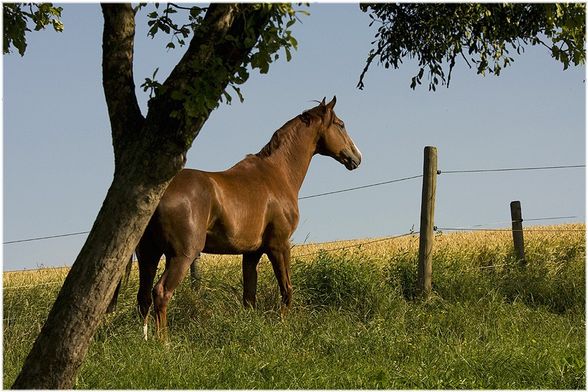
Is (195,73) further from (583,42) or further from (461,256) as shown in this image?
(461,256)

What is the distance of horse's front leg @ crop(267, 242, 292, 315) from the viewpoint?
9.51 meters

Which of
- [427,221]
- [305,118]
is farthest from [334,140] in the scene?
[427,221]

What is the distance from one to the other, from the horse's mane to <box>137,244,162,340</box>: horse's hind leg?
202cm

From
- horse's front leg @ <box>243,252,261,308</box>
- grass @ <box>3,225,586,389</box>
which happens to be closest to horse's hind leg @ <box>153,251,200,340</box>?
grass @ <box>3,225,586,389</box>

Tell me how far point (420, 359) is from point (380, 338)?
57cm

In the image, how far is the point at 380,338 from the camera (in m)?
7.85

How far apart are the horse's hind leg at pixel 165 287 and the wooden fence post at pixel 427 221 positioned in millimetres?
3556

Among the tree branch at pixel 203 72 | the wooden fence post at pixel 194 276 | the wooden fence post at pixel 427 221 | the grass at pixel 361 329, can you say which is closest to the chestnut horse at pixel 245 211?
the grass at pixel 361 329

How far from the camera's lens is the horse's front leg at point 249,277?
962 centimetres

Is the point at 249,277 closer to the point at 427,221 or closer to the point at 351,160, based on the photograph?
the point at 351,160

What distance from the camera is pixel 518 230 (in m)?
12.6

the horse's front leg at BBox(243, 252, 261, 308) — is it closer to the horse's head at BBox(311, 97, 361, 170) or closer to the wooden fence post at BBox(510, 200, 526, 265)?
the horse's head at BBox(311, 97, 361, 170)

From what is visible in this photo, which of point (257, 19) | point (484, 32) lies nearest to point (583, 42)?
point (484, 32)

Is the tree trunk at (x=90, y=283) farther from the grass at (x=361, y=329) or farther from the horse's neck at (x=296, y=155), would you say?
the horse's neck at (x=296, y=155)
